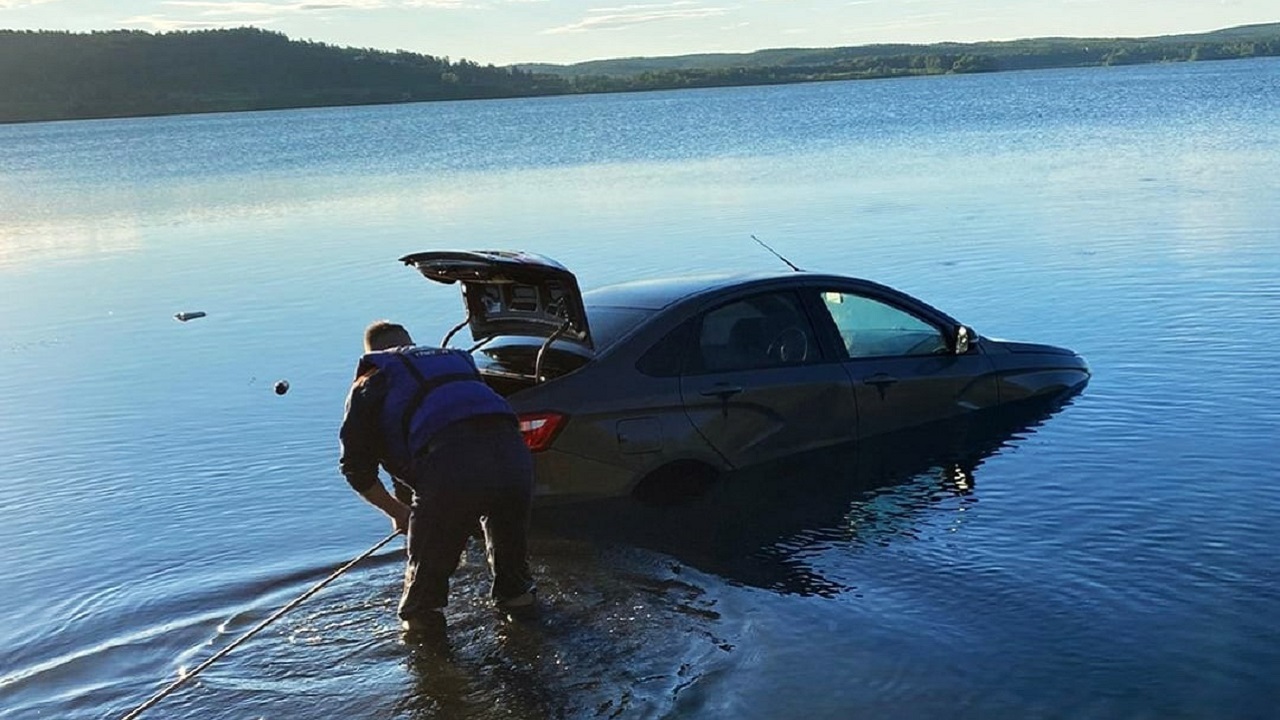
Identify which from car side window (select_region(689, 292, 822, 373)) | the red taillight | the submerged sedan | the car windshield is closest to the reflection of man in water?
the red taillight

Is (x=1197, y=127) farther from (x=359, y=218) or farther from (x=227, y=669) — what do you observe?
(x=227, y=669)

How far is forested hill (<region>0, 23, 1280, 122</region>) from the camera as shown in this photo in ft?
→ 424

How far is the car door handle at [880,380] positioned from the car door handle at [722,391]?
3.75 feet

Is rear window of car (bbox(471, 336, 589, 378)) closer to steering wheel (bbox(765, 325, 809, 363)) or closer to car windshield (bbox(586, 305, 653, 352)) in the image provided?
car windshield (bbox(586, 305, 653, 352))

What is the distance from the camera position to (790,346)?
913 centimetres

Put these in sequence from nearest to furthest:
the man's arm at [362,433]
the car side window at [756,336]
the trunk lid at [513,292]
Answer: the man's arm at [362,433]
the trunk lid at [513,292]
the car side window at [756,336]

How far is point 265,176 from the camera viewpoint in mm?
48000

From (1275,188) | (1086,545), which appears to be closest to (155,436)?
(1086,545)

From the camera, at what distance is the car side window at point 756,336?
8.75m

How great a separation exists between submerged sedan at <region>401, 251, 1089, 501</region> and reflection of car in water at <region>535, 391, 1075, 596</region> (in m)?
0.13

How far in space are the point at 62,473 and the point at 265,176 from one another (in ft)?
126

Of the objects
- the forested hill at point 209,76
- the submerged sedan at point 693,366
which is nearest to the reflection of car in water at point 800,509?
the submerged sedan at point 693,366

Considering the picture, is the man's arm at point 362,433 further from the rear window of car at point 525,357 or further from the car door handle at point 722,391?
the car door handle at point 722,391

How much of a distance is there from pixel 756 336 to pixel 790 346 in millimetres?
252
